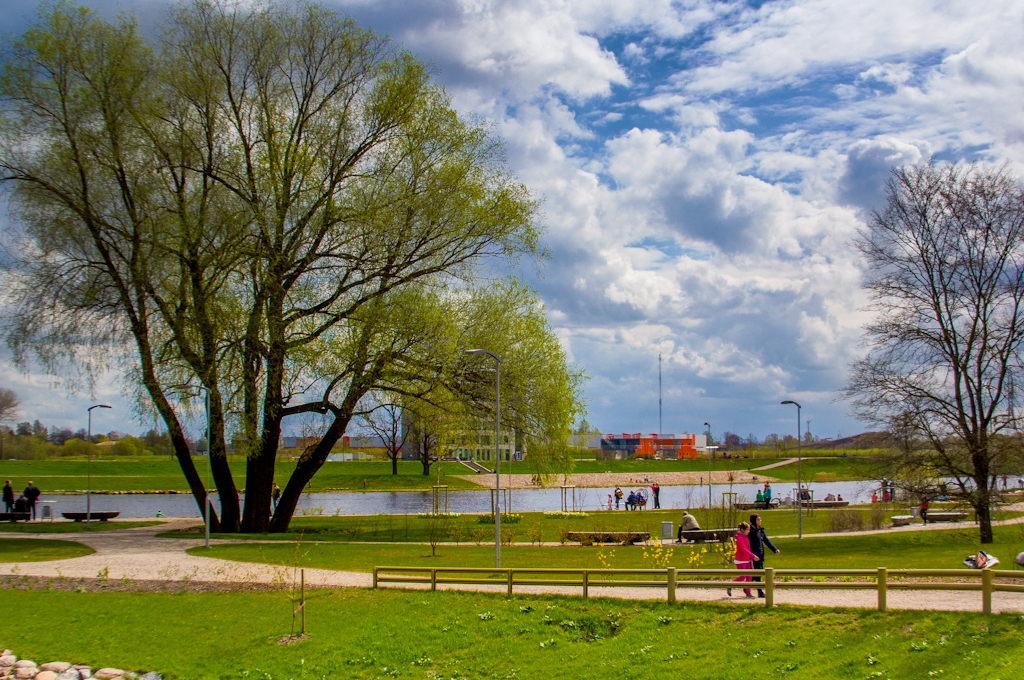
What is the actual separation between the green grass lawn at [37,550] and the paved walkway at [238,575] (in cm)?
74

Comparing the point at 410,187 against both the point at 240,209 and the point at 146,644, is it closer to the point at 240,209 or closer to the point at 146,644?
the point at 240,209

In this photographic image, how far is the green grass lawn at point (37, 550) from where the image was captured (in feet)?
93.5

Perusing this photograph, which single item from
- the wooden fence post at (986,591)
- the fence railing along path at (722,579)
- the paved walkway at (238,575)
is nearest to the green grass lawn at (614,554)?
the paved walkway at (238,575)

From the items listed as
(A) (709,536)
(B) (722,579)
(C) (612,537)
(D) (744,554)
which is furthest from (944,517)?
(D) (744,554)

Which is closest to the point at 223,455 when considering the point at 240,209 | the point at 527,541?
the point at 240,209

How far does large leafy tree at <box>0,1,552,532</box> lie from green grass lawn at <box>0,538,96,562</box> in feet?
18.4

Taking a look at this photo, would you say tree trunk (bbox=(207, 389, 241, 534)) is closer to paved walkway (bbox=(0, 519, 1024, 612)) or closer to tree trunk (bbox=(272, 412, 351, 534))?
tree trunk (bbox=(272, 412, 351, 534))

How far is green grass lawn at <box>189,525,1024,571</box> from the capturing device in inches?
1057

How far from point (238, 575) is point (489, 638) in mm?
9151

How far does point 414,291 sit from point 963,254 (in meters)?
22.3

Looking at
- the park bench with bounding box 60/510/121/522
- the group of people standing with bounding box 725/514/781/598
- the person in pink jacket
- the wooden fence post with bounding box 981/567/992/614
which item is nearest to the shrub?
the group of people standing with bounding box 725/514/781/598

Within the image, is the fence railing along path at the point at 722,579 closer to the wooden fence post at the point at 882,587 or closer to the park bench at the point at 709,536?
the wooden fence post at the point at 882,587

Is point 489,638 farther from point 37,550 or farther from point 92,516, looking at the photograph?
point 92,516

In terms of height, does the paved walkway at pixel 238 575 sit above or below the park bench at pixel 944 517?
above
